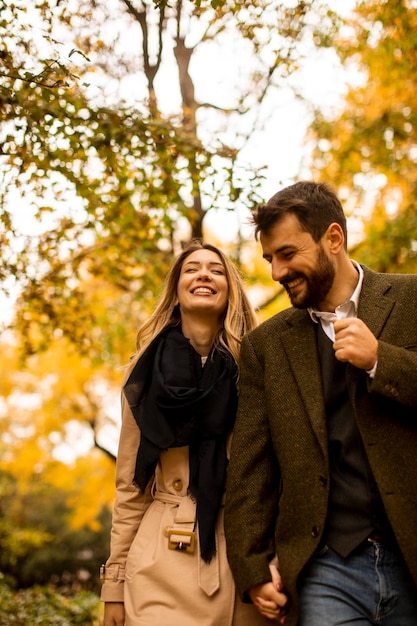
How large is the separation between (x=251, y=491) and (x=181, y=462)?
68 cm

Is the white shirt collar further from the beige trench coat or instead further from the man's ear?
the beige trench coat

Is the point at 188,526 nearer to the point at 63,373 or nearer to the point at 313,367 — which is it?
the point at 313,367

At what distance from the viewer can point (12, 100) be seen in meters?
4.31

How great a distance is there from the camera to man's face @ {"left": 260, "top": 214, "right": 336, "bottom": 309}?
304 centimetres

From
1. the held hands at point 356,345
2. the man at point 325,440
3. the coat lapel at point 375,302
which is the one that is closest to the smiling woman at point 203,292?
the man at point 325,440

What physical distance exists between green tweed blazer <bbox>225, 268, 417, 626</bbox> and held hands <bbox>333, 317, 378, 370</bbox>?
0.14 feet

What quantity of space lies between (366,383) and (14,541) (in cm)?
1358

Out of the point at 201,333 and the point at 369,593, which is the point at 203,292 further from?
the point at 369,593

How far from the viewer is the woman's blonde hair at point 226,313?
3.90 meters

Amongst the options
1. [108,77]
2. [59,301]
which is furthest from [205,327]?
[108,77]

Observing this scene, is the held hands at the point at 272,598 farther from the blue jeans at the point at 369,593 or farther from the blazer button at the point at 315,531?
the blazer button at the point at 315,531

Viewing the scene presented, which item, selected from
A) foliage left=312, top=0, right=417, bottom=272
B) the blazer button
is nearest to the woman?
the blazer button

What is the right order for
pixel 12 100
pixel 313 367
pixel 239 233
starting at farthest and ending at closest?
pixel 239 233, pixel 12 100, pixel 313 367

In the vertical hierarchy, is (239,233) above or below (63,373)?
above
